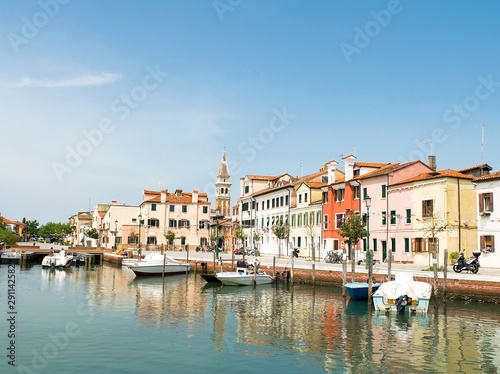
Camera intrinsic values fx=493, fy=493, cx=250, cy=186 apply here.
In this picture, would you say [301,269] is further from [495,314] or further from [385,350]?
[385,350]

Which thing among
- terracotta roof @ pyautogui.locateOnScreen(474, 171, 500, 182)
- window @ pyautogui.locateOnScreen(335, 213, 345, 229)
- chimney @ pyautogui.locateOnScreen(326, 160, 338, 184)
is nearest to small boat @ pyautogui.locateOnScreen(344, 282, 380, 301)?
terracotta roof @ pyautogui.locateOnScreen(474, 171, 500, 182)

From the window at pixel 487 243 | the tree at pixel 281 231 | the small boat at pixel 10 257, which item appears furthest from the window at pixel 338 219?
the small boat at pixel 10 257

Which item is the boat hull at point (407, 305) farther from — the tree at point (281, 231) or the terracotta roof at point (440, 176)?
the tree at point (281, 231)

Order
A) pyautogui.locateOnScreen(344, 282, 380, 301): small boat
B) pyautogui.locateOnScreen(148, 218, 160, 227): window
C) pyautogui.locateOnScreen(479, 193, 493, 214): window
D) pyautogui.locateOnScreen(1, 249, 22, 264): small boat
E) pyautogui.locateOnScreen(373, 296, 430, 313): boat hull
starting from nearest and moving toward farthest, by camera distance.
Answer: pyautogui.locateOnScreen(373, 296, 430, 313): boat hull
pyautogui.locateOnScreen(344, 282, 380, 301): small boat
pyautogui.locateOnScreen(479, 193, 493, 214): window
pyautogui.locateOnScreen(1, 249, 22, 264): small boat
pyautogui.locateOnScreen(148, 218, 160, 227): window

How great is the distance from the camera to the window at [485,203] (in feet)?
134

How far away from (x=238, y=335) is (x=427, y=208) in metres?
28.3

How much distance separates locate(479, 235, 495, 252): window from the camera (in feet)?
133

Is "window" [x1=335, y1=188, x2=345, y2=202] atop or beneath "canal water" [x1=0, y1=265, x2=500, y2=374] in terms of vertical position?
atop

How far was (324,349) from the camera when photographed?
19516mm

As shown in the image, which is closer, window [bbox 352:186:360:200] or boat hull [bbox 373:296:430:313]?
boat hull [bbox 373:296:430:313]

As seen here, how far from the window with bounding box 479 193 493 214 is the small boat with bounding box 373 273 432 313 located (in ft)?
52.3

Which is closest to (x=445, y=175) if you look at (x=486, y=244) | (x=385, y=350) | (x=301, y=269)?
(x=486, y=244)

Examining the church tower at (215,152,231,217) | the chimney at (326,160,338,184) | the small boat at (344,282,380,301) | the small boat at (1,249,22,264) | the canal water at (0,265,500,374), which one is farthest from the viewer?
the church tower at (215,152,231,217)

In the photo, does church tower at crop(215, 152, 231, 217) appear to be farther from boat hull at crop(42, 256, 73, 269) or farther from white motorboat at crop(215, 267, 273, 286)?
white motorboat at crop(215, 267, 273, 286)
